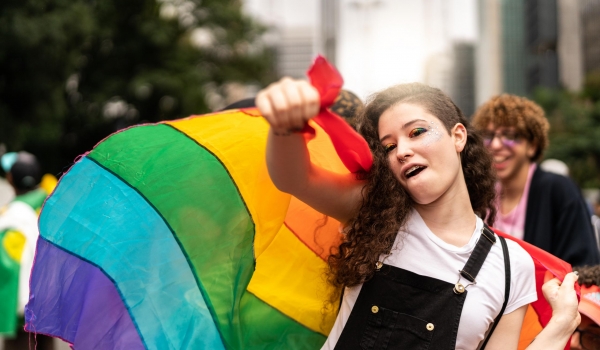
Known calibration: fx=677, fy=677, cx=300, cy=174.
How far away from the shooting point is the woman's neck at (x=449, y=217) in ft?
7.23

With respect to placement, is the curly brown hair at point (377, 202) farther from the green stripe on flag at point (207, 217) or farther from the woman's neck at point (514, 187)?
the woman's neck at point (514, 187)

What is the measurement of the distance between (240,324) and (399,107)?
89 centimetres

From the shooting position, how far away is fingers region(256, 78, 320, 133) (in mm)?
1652

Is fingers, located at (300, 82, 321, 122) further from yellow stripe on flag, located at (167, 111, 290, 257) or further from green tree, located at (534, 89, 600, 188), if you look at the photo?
green tree, located at (534, 89, 600, 188)

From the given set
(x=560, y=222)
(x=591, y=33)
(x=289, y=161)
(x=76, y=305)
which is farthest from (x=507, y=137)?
(x=591, y=33)

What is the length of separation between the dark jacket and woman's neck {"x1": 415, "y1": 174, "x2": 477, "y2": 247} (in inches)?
58.5

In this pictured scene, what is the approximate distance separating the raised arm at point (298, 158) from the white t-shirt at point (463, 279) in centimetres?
22

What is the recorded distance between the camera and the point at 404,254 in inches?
84.7

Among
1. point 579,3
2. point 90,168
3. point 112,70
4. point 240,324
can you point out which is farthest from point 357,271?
point 579,3

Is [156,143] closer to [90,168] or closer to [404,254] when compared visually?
[90,168]

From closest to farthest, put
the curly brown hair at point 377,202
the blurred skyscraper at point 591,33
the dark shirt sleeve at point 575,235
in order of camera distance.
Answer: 1. the curly brown hair at point 377,202
2. the dark shirt sleeve at point 575,235
3. the blurred skyscraper at point 591,33

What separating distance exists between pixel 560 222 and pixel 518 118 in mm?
620

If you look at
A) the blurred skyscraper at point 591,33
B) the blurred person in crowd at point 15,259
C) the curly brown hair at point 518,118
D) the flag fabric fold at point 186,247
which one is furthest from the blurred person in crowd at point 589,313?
the blurred skyscraper at point 591,33

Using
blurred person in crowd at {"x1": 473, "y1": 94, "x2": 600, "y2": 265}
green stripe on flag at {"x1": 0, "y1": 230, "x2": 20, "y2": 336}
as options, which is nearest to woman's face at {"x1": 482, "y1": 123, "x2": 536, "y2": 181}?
blurred person in crowd at {"x1": 473, "y1": 94, "x2": 600, "y2": 265}
